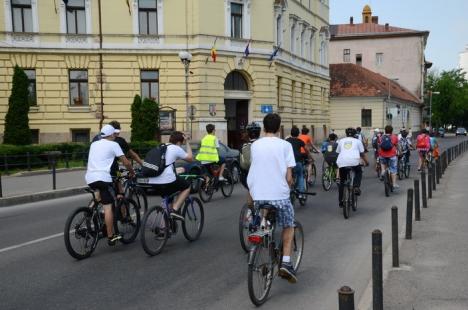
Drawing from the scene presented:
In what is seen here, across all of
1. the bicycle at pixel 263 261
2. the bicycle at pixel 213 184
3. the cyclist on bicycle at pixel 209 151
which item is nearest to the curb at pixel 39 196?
the bicycle at pixel 213 184

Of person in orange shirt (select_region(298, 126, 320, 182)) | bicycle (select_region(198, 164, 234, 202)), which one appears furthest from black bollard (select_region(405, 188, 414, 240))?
bicycle (select_region(198, 164, 234, 202))

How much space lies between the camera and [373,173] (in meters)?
20.3

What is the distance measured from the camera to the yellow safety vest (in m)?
13.3

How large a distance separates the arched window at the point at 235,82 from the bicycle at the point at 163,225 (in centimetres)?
2590

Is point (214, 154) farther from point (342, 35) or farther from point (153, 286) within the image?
point (342, 35)

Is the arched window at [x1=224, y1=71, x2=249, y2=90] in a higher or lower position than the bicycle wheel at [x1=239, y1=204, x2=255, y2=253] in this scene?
higher

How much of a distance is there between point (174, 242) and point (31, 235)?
2701 mm

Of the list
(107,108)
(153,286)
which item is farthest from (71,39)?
(153,286)

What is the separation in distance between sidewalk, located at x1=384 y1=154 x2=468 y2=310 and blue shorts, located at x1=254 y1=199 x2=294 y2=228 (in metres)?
1.27

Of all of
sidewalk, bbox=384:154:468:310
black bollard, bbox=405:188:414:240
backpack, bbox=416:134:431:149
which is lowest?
sidewalk, bbox=384:154:468:310

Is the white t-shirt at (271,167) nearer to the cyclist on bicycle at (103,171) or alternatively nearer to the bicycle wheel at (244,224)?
the bicycle wheel at (244,224)

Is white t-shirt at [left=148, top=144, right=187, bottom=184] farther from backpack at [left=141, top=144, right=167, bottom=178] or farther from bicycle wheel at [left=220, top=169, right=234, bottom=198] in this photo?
bicycle wheel at [left=220, top=169, right=234, bottom=198]

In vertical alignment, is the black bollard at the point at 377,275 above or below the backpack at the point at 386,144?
below

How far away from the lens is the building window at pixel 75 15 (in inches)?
1245
